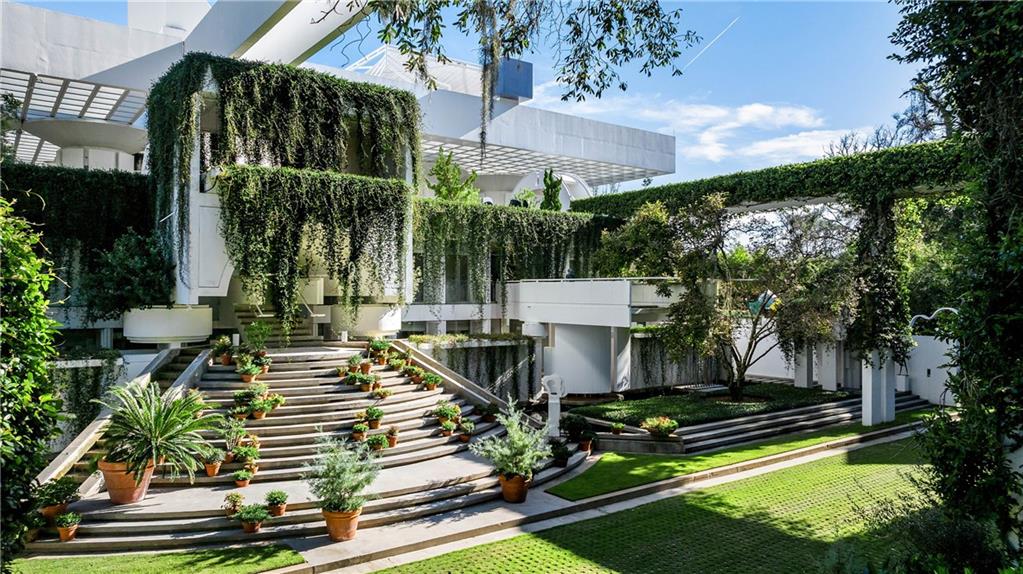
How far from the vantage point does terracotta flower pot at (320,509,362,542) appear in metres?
9.59

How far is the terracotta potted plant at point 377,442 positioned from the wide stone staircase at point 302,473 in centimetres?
26

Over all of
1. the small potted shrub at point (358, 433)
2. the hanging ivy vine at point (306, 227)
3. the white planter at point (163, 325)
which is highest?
the hanging ivy vine at point (306, 227)

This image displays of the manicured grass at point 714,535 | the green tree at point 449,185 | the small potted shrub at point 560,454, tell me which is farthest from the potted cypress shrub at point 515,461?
the green tree at point 449,185

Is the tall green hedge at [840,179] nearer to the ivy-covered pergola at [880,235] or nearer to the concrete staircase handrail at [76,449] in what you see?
the ivy-covered pergola at [880,235]

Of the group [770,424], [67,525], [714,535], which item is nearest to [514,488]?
[714,535]

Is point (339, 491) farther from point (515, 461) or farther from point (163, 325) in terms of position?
point (163, 325)

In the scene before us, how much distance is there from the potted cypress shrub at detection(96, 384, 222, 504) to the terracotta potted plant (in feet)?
10.4

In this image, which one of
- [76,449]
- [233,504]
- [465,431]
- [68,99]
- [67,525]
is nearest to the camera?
[67,525]

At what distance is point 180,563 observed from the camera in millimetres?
8797

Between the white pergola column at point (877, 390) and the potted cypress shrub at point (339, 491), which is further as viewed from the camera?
the white pergola column at point (877, 390)

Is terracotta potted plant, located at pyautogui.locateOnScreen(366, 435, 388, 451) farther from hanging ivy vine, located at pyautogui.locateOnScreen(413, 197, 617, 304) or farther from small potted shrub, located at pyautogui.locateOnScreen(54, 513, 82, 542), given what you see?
hanging ivy vine, located at pyautogui.locateOnScreen(413, 197, 617, 304)

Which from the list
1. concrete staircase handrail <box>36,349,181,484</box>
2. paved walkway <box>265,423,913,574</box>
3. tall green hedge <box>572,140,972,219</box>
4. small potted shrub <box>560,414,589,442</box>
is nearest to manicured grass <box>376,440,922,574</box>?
paved walkway <box>265,423,913,574</box>

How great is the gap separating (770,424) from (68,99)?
25533mm

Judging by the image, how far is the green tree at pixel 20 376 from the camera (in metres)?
5.52
